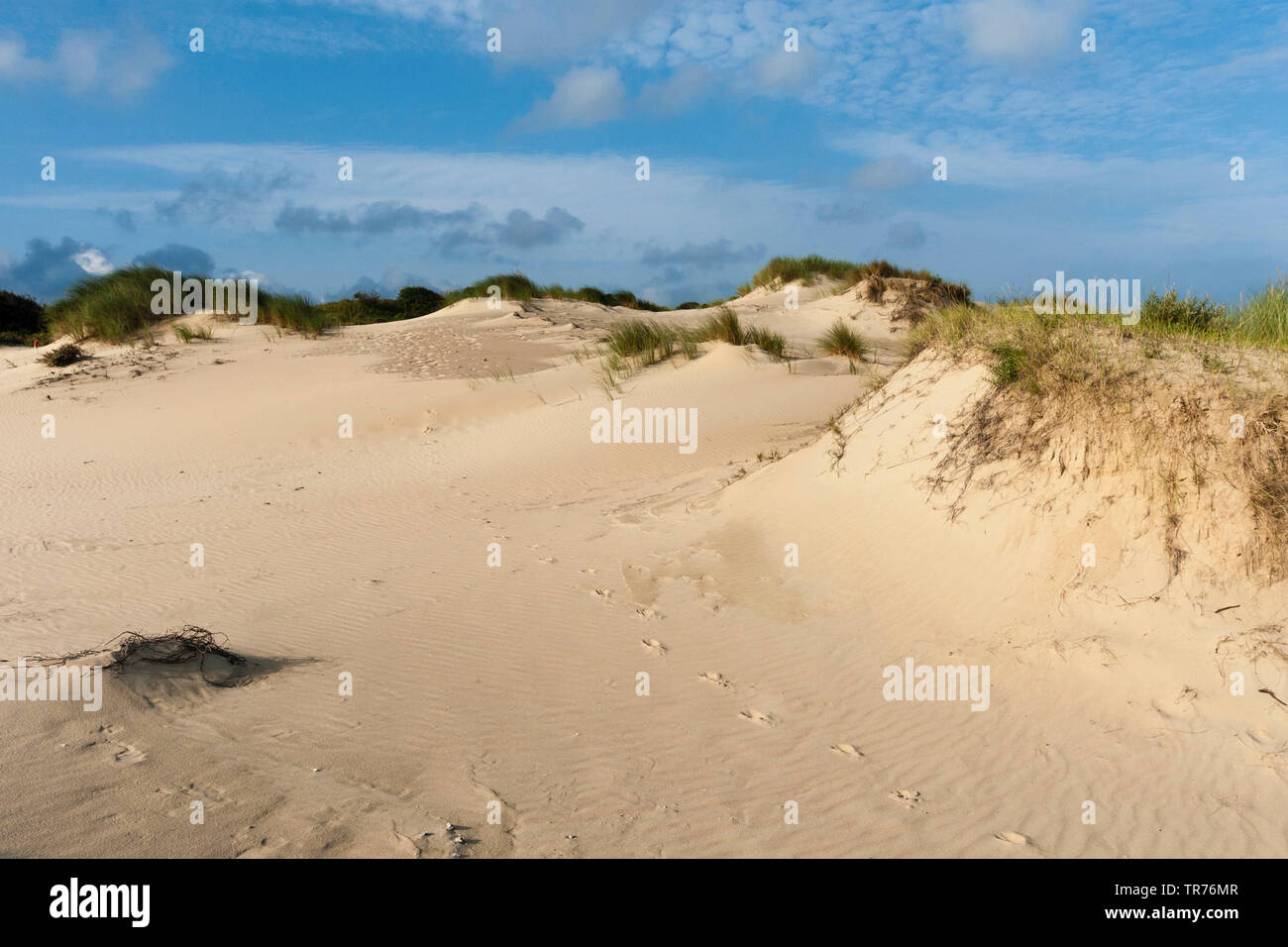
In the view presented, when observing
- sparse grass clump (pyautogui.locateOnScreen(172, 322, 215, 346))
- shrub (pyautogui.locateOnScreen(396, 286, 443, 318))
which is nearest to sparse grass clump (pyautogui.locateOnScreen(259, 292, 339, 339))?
sparse grass clump (pyautogui.locateOnScreen(172, 322, 215, 346))

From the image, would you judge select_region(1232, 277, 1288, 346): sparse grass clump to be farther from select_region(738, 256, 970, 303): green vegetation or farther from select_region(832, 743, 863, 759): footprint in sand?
select_region(738, 256, 970, 303): green vegetation

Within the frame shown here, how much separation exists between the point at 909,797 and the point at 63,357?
68.5 feet

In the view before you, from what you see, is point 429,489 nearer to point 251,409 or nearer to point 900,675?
point 251,409

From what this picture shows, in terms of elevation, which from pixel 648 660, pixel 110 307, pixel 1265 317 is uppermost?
pixel 110 307

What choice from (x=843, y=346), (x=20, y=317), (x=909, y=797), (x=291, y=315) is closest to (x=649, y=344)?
(x=843, y=346)

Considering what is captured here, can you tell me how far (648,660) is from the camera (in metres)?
5.81

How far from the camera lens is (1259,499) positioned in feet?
18.5

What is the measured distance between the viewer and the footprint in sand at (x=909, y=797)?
4.14 m

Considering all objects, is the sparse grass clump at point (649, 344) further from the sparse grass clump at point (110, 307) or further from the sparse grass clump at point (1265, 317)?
the sparse grass clump at point (110, 307)

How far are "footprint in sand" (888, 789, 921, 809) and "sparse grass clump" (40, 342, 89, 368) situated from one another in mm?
20503

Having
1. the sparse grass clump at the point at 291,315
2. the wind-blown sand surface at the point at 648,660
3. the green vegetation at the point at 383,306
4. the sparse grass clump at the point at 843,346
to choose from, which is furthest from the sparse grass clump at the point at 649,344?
the green vegetation at the point at 383,306

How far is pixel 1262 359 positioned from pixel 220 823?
7.70 metres

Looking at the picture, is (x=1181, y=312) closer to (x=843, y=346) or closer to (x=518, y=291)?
(x=843, y=346)

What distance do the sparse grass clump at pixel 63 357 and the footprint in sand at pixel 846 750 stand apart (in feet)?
65.7
